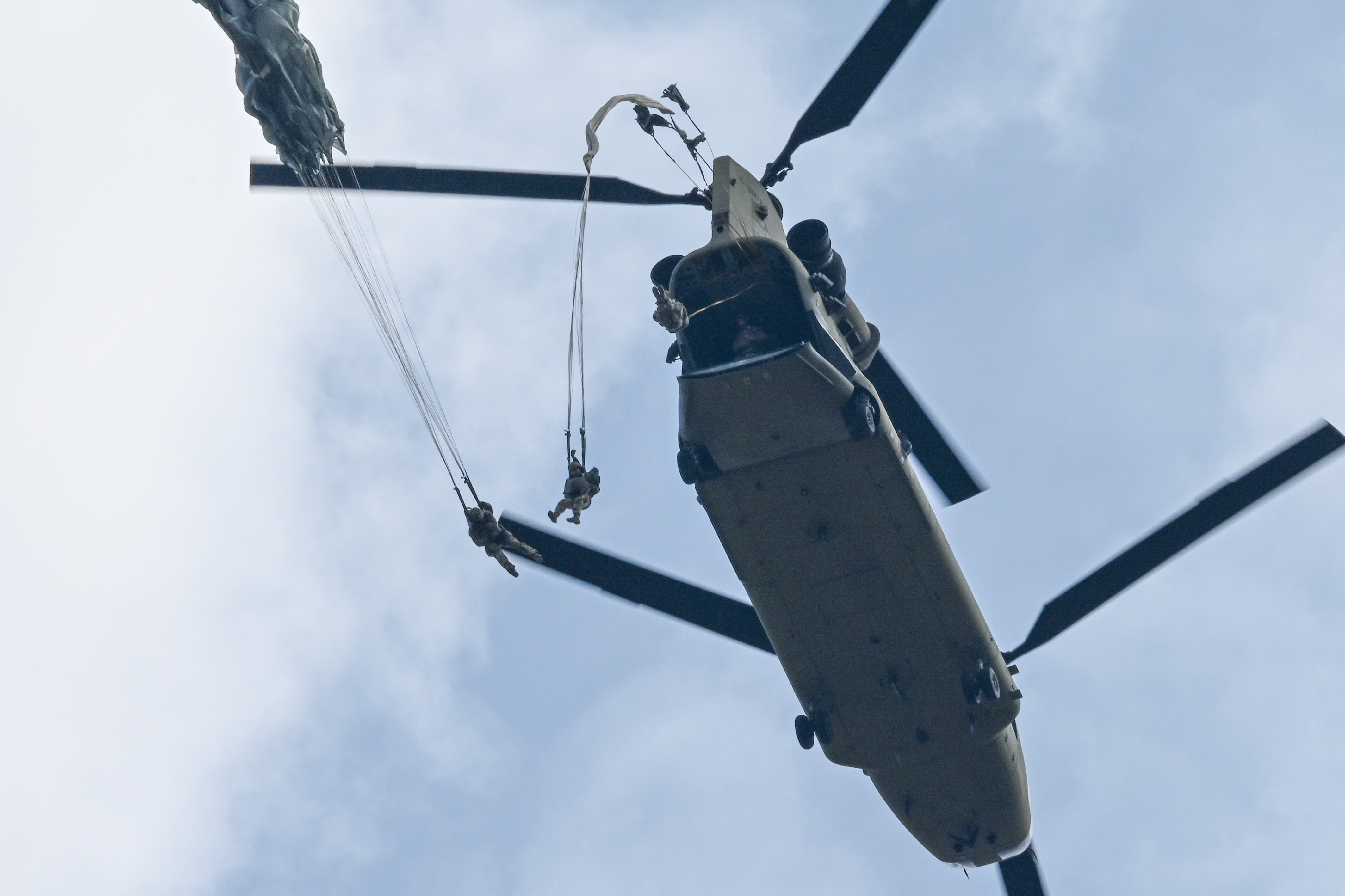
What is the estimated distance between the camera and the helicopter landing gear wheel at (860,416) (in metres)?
17.3

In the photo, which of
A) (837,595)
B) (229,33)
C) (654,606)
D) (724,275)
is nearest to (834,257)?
(724,275)

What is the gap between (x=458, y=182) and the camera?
60.3 feet

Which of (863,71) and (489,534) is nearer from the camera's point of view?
(489,534)

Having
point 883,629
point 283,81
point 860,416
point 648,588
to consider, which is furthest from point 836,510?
point 283,81

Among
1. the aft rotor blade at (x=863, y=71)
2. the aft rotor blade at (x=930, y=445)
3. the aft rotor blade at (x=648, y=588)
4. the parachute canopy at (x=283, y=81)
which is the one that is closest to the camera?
the parachute canopy at (x=283, y=81)

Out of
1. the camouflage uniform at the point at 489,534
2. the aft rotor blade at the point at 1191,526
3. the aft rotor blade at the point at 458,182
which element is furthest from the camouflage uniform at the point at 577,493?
the aft rotor blade at the point at 1191,526

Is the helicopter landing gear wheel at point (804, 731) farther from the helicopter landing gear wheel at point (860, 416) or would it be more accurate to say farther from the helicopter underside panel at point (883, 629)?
the helicopter landing gear wheel at point (860, 416)

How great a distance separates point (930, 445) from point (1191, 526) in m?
3.53

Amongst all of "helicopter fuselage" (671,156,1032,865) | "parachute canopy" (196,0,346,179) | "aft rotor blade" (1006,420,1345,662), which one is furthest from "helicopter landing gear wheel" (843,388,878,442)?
"parachute canopy" (196,0,346,179)

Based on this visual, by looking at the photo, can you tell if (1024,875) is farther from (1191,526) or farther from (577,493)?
(577,493)

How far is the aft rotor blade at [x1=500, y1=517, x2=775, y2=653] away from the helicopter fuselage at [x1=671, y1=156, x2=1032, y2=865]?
118 centimetres

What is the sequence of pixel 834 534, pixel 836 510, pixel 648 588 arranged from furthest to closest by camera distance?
pixel 648 588
pixel 834 534
pixel 836 510

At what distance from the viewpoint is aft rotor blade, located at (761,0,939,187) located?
16922mm

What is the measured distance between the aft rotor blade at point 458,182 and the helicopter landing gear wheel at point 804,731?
7239 millimetres
